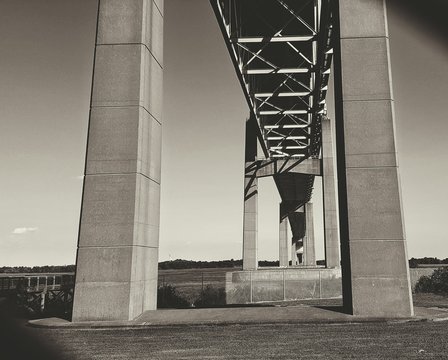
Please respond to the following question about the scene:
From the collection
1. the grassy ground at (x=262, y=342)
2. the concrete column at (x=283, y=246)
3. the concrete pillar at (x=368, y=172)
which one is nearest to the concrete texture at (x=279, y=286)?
the concrete pillar at (x=368, y=172)

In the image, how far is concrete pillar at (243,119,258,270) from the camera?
112ft

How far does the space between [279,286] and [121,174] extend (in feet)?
61.0

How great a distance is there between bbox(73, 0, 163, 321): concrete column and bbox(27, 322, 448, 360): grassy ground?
1195 mm

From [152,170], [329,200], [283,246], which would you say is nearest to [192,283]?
[283,246]

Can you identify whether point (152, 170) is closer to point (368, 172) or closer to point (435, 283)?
point (368, 172)

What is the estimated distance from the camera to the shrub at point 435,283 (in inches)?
1002

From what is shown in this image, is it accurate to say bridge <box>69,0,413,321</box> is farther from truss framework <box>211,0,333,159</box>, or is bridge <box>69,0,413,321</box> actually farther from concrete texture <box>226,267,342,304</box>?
concrete texture <box>226,267,342,304</box>

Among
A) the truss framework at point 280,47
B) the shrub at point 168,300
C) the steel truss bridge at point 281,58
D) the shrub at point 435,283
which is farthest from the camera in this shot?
the shrub at point 435,283

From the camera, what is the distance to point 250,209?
3541cm

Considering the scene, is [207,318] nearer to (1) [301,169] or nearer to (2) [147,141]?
(2) [147,141]

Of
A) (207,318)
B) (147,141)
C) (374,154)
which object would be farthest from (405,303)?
(147,141)

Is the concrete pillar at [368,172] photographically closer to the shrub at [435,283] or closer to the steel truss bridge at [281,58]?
the steel truss bridge at [281,58]

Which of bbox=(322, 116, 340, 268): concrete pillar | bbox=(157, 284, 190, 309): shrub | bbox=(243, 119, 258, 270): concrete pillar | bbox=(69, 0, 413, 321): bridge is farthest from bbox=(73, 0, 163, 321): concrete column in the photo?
bbox=(322, 116, 340, 268): concrete pillar

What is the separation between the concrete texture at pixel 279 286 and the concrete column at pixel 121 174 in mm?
15869
